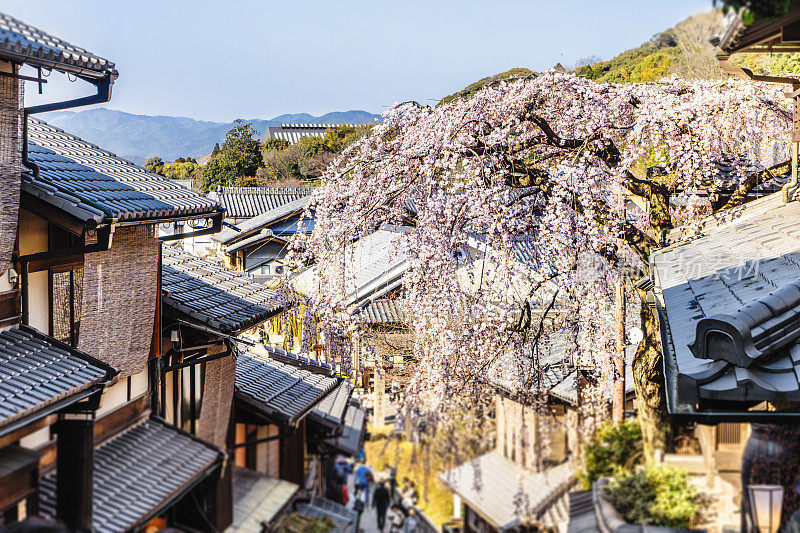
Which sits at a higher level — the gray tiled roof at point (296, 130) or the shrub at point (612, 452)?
the gray tiled roof at point (296, 130)

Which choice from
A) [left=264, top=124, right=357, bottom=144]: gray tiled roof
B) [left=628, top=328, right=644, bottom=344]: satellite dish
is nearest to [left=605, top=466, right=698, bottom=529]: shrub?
[left=628, top=328, right=644, bottom=344]: satellite dish

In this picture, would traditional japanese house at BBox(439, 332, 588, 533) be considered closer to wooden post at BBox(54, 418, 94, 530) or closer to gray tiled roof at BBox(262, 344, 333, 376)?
gray tiled roof at BBox(262, 344, 333, 376)

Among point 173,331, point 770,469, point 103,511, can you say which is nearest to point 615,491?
point 770,469

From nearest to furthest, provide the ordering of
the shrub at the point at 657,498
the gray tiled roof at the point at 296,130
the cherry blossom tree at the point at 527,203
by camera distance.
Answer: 1. the shrub at the point at 657,498
2. the cherry blossom tree at the point at 527,203
3. the gray tiled roof at the point at 296,130

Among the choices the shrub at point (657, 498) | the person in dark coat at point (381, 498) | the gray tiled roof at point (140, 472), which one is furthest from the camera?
the person in dark coat at point (381, 498)

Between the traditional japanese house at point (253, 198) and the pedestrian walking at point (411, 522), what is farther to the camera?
the traditional japanese house at point (253, 198)

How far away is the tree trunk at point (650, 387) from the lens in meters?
5.11

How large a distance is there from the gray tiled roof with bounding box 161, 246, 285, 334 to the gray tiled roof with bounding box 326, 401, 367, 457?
155 cm

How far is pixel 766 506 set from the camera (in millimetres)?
3885

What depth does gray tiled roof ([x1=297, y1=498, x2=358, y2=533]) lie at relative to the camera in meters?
5.96

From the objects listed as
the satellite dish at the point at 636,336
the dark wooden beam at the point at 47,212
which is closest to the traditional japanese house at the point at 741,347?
the satellite dish at the point at 636,336

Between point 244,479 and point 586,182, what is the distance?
4798 millimetres

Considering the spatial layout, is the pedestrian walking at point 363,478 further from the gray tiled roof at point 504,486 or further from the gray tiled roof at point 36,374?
the gray tiled roof at point 36,374

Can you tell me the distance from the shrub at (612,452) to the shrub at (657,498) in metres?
0.29
